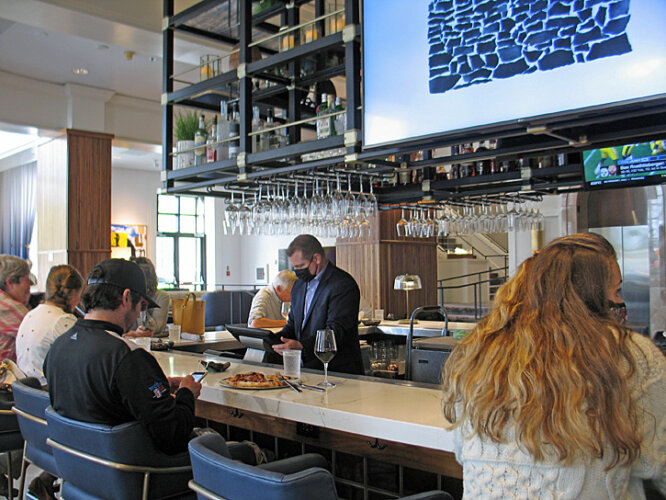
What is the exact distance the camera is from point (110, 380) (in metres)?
2.27

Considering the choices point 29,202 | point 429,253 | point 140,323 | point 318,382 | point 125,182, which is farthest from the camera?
point 125,182

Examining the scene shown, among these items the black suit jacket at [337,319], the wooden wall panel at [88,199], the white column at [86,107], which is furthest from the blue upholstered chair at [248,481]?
the white column at [86,107]

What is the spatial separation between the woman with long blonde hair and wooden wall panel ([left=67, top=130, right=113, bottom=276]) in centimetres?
952

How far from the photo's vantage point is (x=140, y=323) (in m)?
5.60

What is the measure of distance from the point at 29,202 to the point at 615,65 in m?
15.3

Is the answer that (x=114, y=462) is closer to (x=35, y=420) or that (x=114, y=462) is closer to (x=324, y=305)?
(x=35, y=420)

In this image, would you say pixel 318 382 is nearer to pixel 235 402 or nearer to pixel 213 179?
pixel 235 402

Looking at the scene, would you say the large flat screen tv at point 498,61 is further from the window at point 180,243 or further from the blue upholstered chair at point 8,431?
the window at point 180,243

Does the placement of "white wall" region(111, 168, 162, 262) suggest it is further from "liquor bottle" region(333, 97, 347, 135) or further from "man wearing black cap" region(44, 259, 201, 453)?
"man wearing black cap" region(44, 259, 201, 453)

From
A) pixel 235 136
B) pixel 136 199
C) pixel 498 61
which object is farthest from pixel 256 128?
pixel 136 199

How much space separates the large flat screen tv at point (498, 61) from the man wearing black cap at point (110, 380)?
1.39 meters

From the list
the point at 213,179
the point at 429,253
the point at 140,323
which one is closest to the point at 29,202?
the point at 429,253

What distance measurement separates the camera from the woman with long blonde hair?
4.42 feet

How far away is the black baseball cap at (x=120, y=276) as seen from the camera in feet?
8.29
